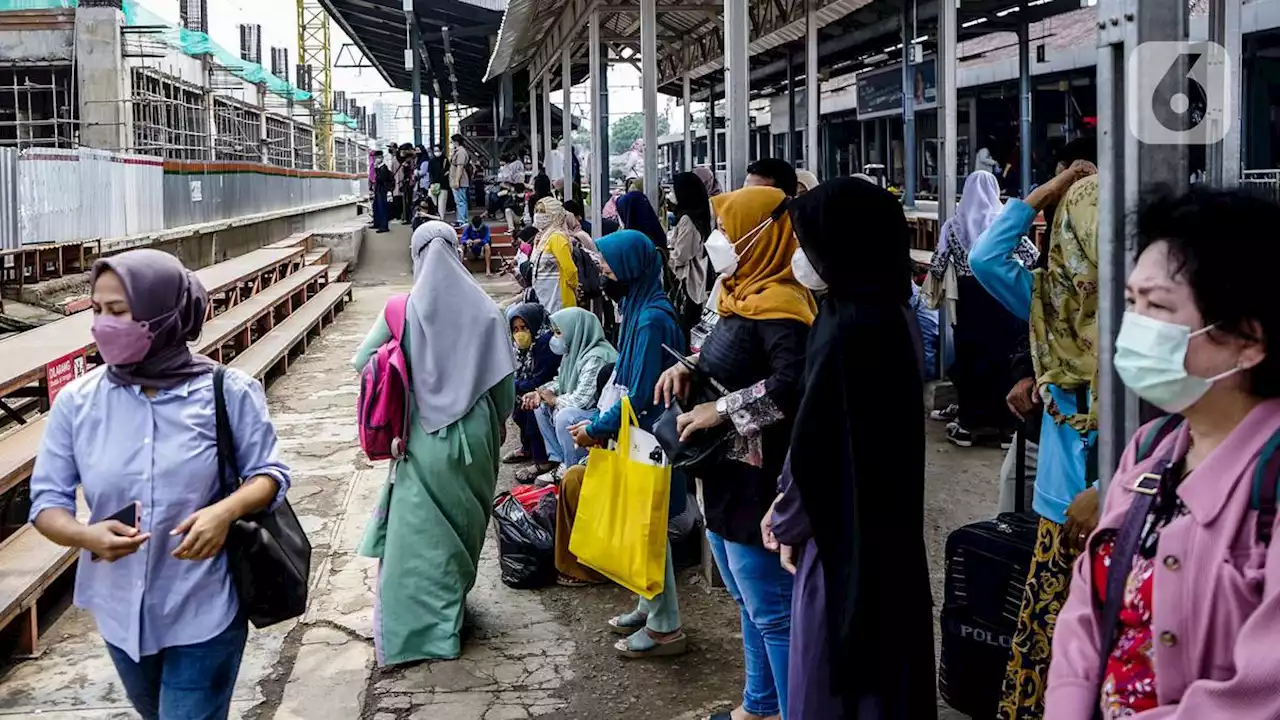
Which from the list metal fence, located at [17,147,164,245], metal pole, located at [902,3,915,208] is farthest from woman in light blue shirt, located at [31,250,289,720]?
metal pole, located at [902,3,915,208]

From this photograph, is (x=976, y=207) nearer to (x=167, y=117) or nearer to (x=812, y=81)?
(x=812, y=81)

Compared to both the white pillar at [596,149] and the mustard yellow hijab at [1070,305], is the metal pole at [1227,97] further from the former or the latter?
the white pillar at [596,149]

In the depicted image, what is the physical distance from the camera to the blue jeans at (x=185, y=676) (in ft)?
9.52

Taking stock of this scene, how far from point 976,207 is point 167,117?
75.6ft

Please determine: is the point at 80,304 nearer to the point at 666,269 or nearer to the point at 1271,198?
the point at 666,269

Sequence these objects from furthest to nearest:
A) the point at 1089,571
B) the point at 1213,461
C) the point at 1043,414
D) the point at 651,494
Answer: the point at 651,494 → the point at 1043,414 → the point at 1089,571 → the point at 1213,461

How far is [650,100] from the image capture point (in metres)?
9.01

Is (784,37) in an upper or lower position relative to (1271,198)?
upper

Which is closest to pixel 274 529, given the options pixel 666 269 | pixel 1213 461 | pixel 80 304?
pixel 1213 461

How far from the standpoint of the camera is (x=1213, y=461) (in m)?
1.65

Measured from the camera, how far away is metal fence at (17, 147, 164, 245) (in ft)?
42.0

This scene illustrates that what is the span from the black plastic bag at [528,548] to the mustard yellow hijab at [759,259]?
2164mm

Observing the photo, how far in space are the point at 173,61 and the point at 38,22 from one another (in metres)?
3.29

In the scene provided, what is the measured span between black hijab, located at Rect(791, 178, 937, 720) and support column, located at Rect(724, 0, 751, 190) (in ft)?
9.86
